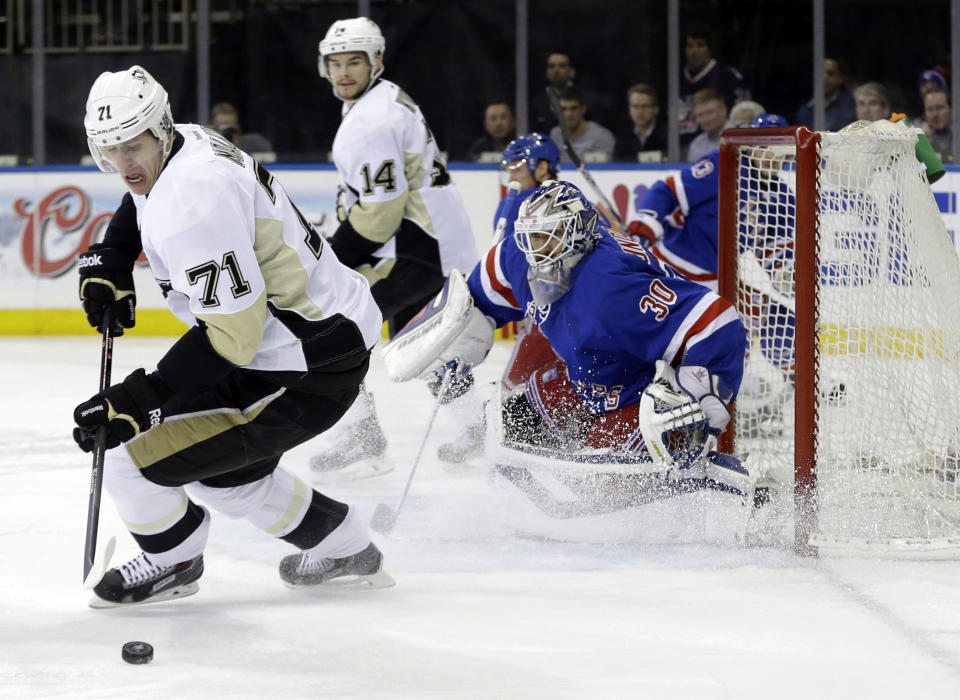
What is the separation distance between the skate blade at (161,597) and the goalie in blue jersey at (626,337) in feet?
2.58

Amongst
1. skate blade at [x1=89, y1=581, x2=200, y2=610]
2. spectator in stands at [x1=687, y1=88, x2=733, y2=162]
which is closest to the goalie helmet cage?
skate blade at [x1=89, y1=581, x2=200, y2=610]

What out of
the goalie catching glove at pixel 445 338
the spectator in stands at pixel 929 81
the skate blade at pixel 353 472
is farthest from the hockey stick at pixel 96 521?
the spectator in stands at pixel 929 81

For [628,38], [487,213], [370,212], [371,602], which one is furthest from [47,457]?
[628,38]

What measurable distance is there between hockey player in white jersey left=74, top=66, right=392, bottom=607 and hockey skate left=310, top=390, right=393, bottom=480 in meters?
1.05

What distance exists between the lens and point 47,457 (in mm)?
3992

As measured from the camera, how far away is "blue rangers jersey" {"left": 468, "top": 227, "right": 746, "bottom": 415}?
2980mm

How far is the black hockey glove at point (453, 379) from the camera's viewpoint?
3373 mm

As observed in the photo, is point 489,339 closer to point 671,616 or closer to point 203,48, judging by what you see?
point 671,616

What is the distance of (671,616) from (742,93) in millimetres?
4383

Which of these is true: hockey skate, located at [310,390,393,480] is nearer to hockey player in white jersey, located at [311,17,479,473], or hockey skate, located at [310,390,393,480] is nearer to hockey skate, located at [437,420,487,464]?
hockey player in white jersey, located at [311,17,479,473]

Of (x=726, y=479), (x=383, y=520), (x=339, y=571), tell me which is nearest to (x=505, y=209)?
(x=383, y=520)

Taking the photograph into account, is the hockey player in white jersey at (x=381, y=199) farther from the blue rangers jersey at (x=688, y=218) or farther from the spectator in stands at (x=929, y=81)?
the spectator in stands at (x=929, y=81)

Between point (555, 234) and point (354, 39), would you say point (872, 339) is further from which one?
point (354, 39)

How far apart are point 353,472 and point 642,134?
321 centimetres
